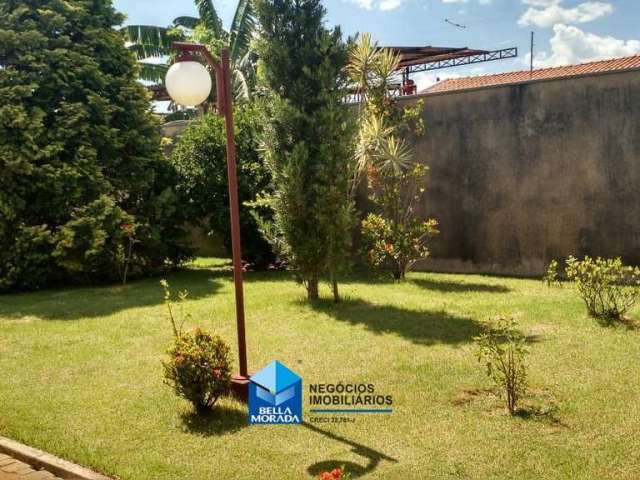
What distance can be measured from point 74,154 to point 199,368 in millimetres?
9635

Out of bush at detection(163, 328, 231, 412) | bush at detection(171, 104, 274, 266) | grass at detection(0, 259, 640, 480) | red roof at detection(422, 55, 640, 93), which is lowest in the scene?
grass at detection(0, 259, 640, 480)

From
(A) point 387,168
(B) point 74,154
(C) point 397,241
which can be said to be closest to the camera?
(A) point 387,168

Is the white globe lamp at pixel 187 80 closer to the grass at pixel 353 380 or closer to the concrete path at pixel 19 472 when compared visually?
the grass at pixel 353 380

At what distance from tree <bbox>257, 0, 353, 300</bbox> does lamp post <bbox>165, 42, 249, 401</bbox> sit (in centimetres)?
363

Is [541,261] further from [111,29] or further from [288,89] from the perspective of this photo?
[111,29]

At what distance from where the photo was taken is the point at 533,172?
41.2ft

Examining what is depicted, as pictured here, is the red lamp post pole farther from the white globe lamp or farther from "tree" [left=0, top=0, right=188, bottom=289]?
"tree" [left=0, top=0, right=188, bottom=289]

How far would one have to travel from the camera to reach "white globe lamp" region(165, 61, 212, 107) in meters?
5.54

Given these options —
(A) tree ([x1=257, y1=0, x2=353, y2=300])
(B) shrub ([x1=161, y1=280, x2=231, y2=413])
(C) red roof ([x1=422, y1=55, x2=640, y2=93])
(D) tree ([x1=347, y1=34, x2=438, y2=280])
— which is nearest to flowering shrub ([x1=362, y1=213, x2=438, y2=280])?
(D) tree ([x1=347, y1=34, x2=438, y2=280])

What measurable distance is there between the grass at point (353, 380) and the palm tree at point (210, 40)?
15.7 meters

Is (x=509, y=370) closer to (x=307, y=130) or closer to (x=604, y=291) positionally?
(x=604, y=291)

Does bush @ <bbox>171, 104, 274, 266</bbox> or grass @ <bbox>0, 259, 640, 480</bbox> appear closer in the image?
grass @ <bbox>0, 259, 640, 480</bbox>

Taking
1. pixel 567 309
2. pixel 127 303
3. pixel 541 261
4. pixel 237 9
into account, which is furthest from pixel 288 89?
pixel 237 9

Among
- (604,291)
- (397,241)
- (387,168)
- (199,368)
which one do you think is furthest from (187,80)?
(397,241)
